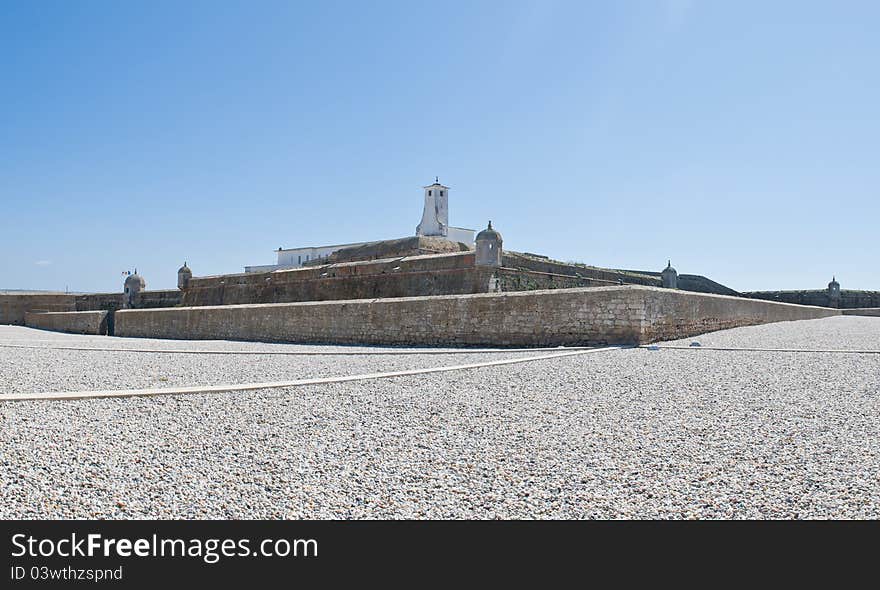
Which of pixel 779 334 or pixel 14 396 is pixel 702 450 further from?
pixel 779 334

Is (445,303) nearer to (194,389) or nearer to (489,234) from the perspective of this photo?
(489,234)

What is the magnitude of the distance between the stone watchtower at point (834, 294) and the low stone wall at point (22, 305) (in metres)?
42.5

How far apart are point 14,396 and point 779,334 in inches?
547

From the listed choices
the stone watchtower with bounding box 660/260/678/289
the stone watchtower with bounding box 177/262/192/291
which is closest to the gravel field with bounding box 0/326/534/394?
the stone watchtower with bounding box 660/260/678/289

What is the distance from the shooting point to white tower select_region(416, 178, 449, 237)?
40656 millimetres

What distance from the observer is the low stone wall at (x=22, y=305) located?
112 feet

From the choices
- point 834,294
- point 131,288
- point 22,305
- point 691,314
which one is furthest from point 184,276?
point 834,294

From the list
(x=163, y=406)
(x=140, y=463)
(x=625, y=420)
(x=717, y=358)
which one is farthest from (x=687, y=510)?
(x=717, y=358)

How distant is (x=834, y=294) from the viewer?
27.9 m

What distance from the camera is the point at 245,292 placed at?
25.4m

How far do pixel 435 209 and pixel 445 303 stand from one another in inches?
1127

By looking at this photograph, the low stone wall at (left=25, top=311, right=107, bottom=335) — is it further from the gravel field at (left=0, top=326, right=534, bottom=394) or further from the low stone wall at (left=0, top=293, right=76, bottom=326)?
the gravel field at (left=0, top=326, right=534, bottom=394)

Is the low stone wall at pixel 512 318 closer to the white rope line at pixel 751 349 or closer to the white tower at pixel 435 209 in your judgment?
the white rope line at pixel 751 349

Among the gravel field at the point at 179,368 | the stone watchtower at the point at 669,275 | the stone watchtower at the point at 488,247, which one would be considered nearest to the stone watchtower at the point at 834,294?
the stone watchtower at the point at 669,275
